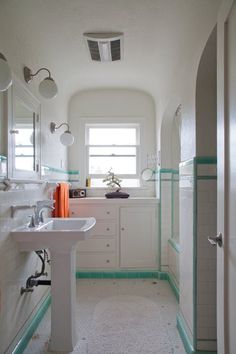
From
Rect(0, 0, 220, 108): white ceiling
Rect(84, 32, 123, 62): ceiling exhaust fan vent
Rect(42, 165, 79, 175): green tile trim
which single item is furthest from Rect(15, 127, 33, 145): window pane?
Rect(84, 32, 123, 62): ceiling exhaust fan vent

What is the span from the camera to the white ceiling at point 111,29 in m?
1.71

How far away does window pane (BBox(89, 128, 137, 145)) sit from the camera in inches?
149

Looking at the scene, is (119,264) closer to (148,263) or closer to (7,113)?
(148,263)

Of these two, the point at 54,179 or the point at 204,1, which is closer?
the point at 204,1

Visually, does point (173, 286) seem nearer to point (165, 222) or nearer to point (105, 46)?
point (165, 222)

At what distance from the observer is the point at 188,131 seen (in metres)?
1.92

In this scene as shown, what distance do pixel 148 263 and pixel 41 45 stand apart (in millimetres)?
2581

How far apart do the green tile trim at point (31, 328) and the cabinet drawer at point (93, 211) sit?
0.99 meters

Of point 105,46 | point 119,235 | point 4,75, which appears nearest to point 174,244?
point 119,235

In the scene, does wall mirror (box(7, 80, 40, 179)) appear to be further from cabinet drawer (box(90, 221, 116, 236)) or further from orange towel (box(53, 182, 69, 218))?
cabinet drawer (box(90, 221, 116, 236))

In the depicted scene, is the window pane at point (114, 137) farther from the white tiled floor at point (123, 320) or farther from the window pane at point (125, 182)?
the white tiled floor at point (123, 320)

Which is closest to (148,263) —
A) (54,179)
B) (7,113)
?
(54,179)

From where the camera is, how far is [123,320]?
7.47ft

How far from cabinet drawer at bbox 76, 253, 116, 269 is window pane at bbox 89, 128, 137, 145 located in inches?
60.0
